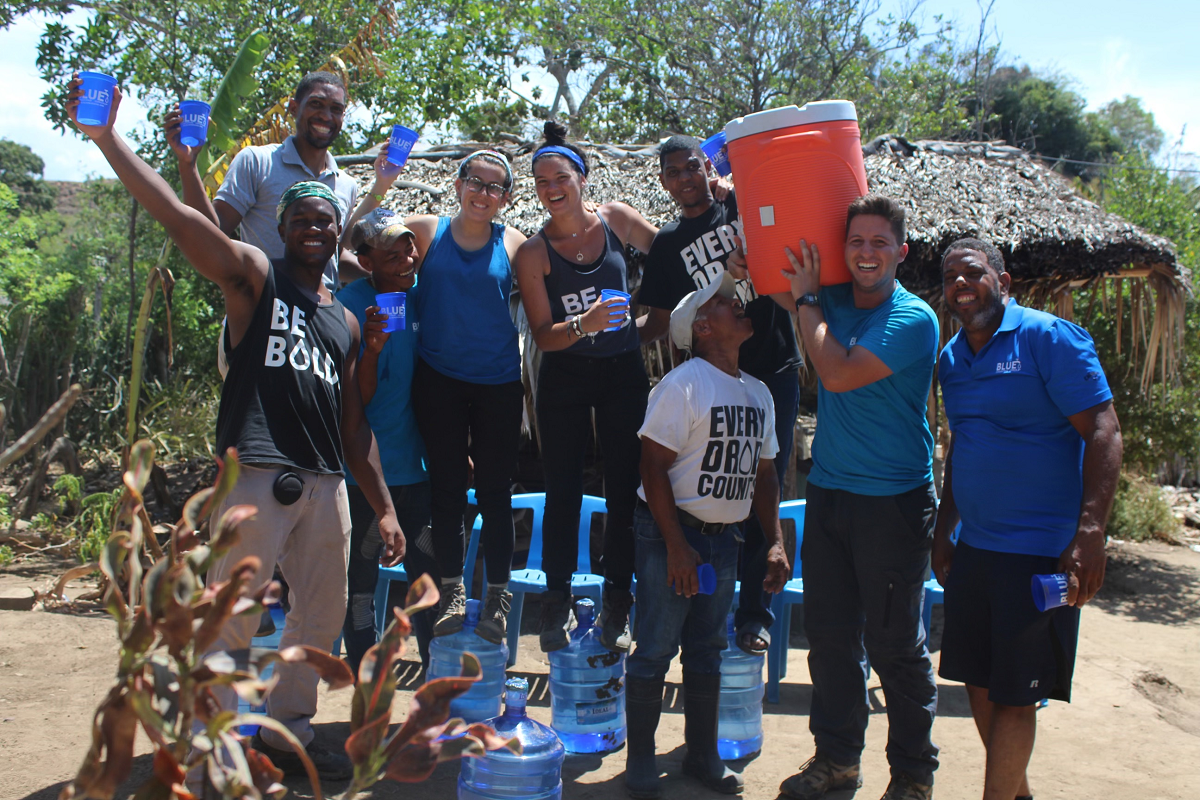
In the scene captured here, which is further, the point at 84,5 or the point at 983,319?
the point at 84,5

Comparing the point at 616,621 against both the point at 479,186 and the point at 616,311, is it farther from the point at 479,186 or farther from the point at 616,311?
the point at 479,186

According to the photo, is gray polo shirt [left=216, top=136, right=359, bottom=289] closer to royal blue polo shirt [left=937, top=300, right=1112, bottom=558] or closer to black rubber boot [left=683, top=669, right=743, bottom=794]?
black rubber boot [left=683, top=669, right=743, bottom=794]

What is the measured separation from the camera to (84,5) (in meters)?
11.9

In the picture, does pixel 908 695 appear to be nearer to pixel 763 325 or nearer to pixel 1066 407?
pixel 1066 407

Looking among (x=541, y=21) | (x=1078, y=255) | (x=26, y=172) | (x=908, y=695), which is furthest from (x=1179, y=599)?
(x=26, y=172)

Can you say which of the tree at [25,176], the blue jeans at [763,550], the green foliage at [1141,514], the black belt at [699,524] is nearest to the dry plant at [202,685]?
the black belt at [699,524]

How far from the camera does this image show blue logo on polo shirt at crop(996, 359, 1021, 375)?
3082mm

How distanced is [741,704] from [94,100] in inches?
138

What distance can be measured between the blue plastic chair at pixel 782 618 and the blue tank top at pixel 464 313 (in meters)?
1.94

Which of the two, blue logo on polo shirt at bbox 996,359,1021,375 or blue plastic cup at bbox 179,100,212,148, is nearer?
blue logo on polo shirt at bbox 996,359,1021,375

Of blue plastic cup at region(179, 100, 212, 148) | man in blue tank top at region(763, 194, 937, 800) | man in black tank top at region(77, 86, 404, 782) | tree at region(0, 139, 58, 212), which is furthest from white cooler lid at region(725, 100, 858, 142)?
tree at region(0, 139, 58, 212)

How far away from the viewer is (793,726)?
4.71m

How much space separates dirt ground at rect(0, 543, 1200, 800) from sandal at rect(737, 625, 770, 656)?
53cm

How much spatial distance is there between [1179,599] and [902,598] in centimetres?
669
